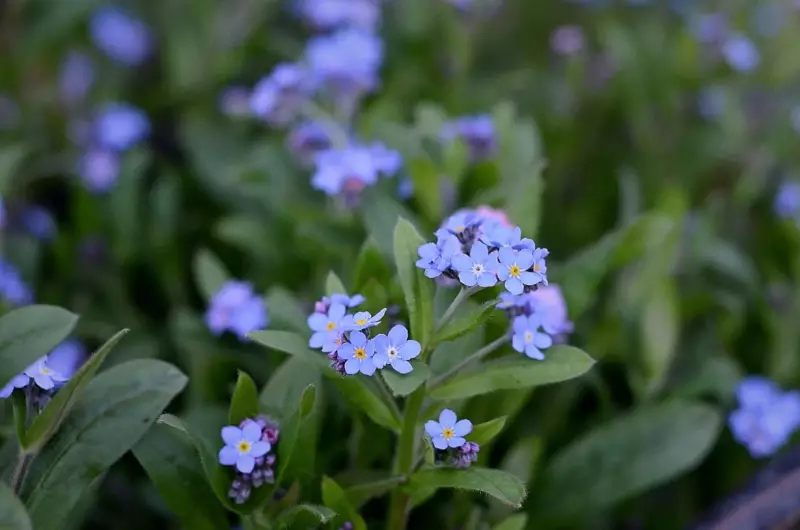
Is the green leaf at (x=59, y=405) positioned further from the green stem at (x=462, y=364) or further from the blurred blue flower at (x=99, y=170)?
the blurred blue flower at (x=99, y=170)

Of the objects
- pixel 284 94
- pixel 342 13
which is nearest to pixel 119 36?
pixel 342 13

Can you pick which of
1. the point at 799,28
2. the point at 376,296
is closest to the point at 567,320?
the point at 376,296

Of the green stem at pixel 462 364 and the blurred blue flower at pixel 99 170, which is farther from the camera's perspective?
the blurred blue flower at pixel 99 170

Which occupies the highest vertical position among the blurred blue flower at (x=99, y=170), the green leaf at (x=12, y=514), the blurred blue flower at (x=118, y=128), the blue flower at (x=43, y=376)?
the blurred blue flower at (x=118, y=128)

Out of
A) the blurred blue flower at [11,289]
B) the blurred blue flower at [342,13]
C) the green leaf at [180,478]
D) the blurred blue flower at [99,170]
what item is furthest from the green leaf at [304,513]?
the blurred blue flower at [342,13]

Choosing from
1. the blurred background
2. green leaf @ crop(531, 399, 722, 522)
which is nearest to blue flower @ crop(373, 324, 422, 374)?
the blurred background

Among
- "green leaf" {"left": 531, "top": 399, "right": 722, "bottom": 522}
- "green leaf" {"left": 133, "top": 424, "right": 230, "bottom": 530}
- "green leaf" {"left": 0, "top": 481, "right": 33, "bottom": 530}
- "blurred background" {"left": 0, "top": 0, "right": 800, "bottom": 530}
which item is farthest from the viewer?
"blurred background" {"left": 0, "top": 0, "right": 800, "bottom": 530}

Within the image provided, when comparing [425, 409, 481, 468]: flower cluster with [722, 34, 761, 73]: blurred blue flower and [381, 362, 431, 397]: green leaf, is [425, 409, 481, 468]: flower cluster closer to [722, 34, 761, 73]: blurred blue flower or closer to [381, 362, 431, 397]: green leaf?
[381, 362, 431, 397]: green leaf

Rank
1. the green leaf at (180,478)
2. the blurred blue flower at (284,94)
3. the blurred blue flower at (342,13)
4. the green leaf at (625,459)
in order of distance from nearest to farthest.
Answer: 1. the green leaf at (180,478)
2. the green leaf at (625,459)
3. the blurred blue flower at (284,94)
4. the blurred blue flower at (342,13)
